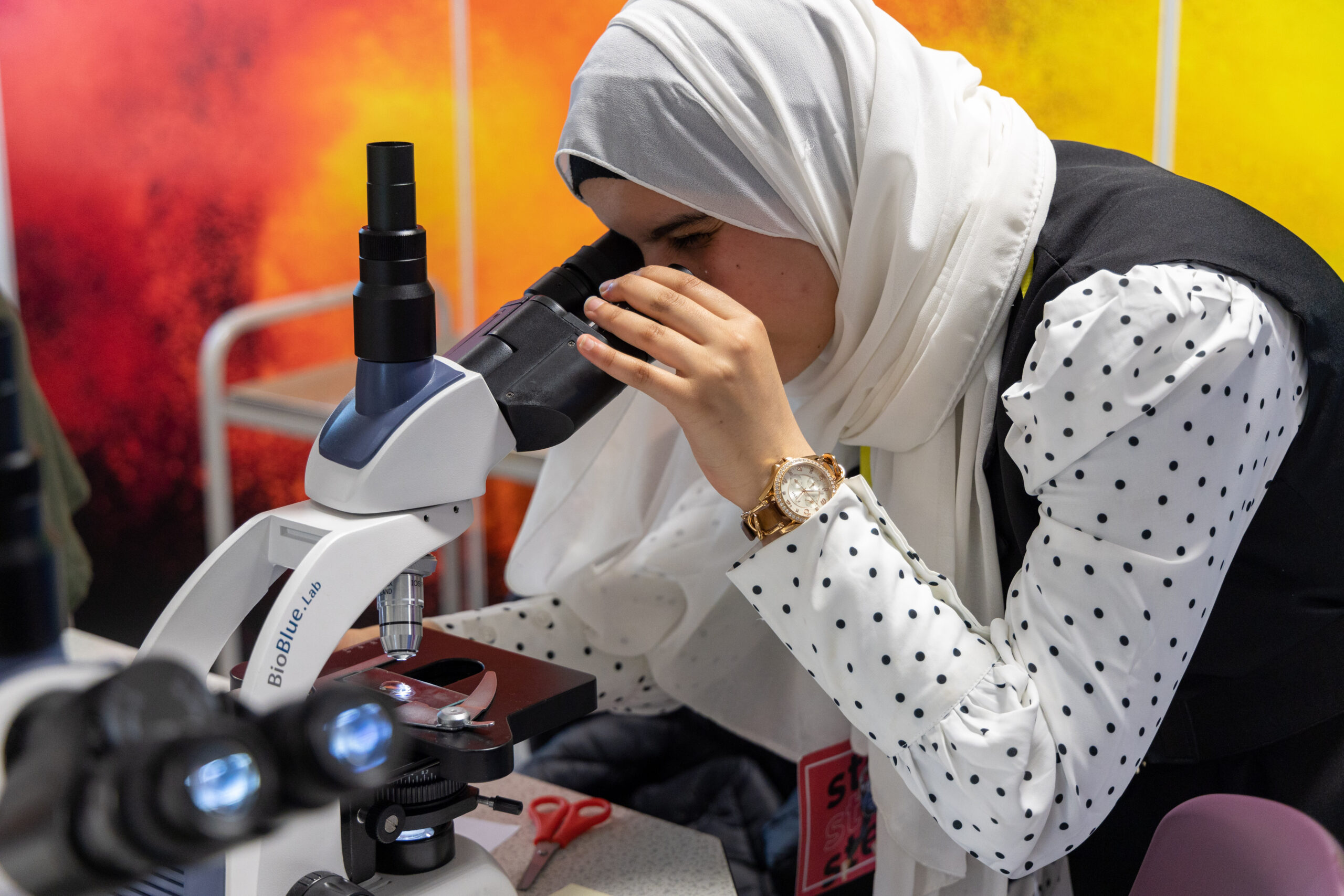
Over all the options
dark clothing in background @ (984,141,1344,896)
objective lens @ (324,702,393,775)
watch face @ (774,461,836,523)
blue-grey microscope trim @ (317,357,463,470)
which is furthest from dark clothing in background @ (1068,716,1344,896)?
objective lens @ (324,702,393,775)

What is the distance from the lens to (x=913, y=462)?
1.12 meters

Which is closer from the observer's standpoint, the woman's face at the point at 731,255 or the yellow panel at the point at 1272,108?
the woman's face at the point at 731,255

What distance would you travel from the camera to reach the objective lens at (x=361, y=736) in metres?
0.31

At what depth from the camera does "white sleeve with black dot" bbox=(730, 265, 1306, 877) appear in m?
0.86

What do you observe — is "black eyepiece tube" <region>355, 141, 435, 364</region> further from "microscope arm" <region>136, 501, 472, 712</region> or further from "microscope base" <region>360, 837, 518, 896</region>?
"microscope base" <region>360, 837, 518, 896</region>

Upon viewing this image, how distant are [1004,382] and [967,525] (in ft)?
0.50

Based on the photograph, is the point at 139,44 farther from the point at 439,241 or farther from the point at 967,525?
the point at 967,525

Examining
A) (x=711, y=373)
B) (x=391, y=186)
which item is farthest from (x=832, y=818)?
(x=391, y=186)

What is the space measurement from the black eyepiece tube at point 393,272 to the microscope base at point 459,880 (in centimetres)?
40

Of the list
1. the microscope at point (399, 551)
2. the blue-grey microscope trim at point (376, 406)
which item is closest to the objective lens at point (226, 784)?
the microscope at point (399, 551)

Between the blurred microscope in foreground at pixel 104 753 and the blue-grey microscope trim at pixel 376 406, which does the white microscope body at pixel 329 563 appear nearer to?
the blue-grey microscope trim at pixel 376 406

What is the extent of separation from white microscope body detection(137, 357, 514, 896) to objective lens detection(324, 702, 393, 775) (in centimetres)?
41

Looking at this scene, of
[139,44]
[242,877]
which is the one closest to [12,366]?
[242,877]

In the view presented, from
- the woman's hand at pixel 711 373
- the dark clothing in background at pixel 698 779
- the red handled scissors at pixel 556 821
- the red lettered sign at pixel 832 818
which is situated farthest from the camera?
the dark clothing in background at pixel 698 779
